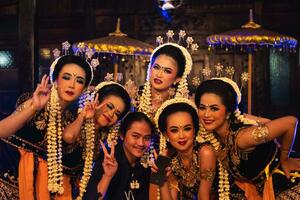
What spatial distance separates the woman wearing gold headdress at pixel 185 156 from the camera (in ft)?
14.0

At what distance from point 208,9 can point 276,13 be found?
4.08ft

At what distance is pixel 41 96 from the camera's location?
4.25 meters

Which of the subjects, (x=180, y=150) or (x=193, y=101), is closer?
(x=180, y=150)

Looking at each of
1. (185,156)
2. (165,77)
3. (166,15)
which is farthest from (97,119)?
(166,15)

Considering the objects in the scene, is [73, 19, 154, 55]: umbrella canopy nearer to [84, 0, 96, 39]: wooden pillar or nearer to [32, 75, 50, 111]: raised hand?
[84, 0, 96, 39]: wooden pillar

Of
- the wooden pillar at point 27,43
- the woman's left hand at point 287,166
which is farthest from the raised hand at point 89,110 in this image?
the wooden pillar at point 27,43

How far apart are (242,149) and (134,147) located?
0.95 metres

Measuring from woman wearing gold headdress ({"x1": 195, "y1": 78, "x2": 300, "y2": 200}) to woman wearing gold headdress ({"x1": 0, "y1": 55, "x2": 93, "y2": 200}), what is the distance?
114 centimetres

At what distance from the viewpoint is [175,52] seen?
491 cm

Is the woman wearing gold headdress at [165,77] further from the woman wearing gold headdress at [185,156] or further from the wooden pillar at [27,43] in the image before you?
the wooden pillar at [27,43]

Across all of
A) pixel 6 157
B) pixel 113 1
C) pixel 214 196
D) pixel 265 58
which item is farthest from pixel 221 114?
pixel 113 1

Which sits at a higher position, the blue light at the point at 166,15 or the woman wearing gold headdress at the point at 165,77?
the blue light at the point at 166,15

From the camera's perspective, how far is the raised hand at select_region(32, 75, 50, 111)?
13.7 ft

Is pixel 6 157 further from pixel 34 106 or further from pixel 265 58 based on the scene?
pixel 265 58
